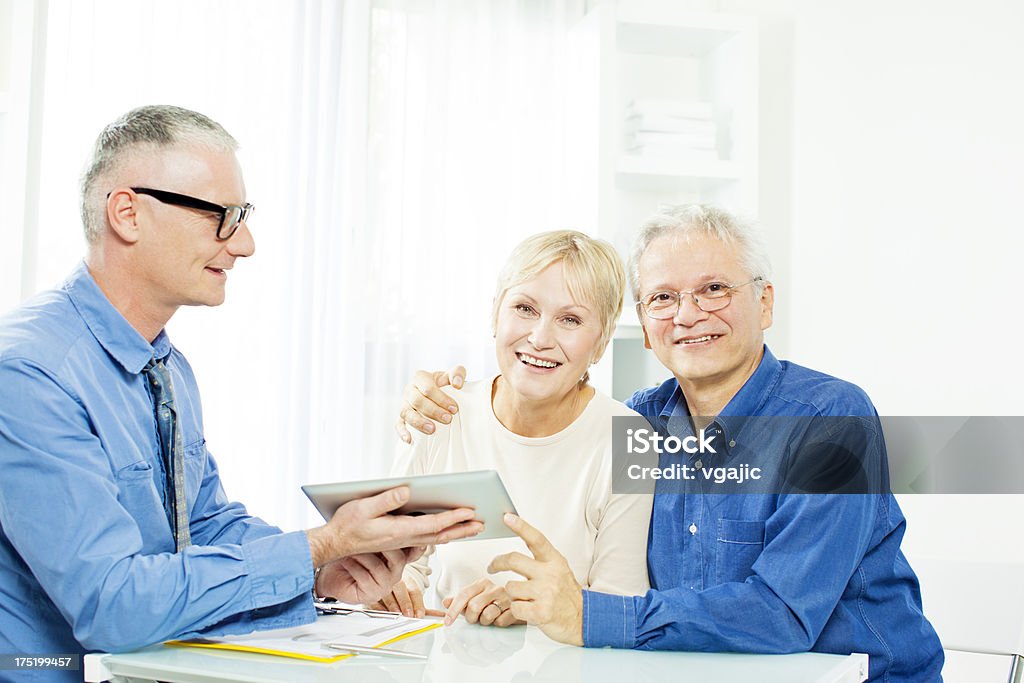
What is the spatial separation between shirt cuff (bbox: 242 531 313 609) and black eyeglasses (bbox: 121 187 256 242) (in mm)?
517

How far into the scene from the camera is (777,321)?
3467 mm

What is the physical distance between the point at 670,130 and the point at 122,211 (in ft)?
7.50

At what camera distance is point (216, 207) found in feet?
5.01

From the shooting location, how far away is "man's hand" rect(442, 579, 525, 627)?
1.52 metres

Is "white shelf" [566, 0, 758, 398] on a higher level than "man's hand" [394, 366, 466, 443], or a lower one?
higher

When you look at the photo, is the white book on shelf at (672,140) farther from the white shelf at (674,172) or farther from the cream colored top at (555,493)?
the cream colored top at (555,493)

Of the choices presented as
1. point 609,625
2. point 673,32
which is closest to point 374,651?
point 609,625

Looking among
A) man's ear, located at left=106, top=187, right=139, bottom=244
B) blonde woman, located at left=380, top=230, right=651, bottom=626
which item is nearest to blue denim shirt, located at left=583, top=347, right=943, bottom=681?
blonde woman, located at left=380, top=230, right=651, bottom=626

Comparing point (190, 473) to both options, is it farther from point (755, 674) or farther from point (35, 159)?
point (35, 159)

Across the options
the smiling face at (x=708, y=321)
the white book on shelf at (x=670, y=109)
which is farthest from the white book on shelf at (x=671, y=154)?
the smiling face at (x=708, y=321)

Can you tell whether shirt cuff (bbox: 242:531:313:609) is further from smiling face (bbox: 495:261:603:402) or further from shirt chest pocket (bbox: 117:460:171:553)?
smiling face (bbox: 495:261:603:402)

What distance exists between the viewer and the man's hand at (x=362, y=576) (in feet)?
5.24

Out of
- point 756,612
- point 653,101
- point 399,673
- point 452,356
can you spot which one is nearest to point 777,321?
point 653,101

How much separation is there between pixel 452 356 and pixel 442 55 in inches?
41.9
